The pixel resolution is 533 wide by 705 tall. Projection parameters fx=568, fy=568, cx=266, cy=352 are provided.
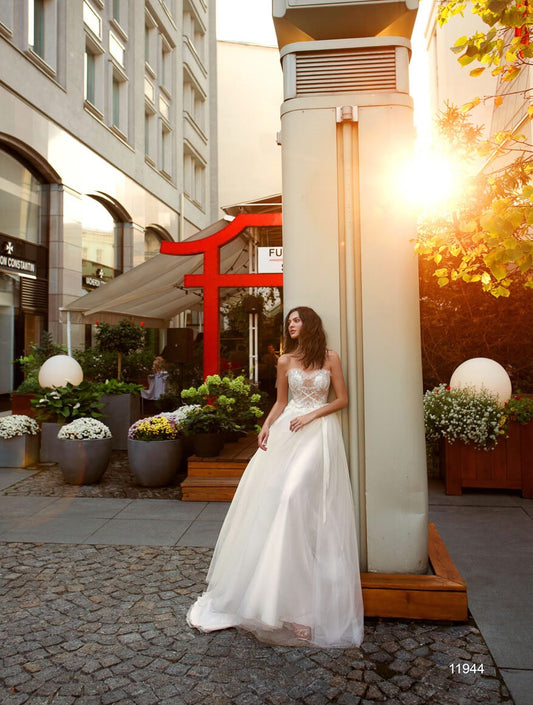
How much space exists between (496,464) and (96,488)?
481 cm

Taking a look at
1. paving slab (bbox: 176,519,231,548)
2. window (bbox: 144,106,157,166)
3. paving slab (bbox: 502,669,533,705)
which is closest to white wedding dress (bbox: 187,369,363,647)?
paving slab (bbox: 502,669,533,705)

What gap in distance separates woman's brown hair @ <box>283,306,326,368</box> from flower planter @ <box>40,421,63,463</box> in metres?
6.06

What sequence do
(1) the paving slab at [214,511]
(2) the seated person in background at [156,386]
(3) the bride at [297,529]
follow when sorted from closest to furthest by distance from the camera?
(3) the bride at [297,529] → (1) the paving slab at [214,511] → (2) the seated person in background at [156,386]

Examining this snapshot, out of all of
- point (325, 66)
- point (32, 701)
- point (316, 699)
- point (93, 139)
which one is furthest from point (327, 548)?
point (93, 139)

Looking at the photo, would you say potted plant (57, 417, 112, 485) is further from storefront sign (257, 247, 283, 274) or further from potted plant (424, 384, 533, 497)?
potted plant (424, 384, 533, 497)

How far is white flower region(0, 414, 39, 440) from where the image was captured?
27.1ft

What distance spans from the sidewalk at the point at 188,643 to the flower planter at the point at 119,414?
4.82 metres

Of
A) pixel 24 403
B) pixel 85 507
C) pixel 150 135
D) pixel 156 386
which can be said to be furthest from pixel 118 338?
pixel 150 135

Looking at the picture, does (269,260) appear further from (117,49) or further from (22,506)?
(117,49)

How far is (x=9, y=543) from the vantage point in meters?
5.02

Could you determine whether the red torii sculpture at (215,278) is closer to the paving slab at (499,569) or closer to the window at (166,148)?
the paving slab at (499,569)

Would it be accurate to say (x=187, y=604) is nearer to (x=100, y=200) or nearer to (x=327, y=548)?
(x=327, y=548)

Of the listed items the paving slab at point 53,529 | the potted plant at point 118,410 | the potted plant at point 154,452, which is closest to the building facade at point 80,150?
the potted plant at point 118,410

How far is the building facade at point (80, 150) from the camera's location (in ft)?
47.4
